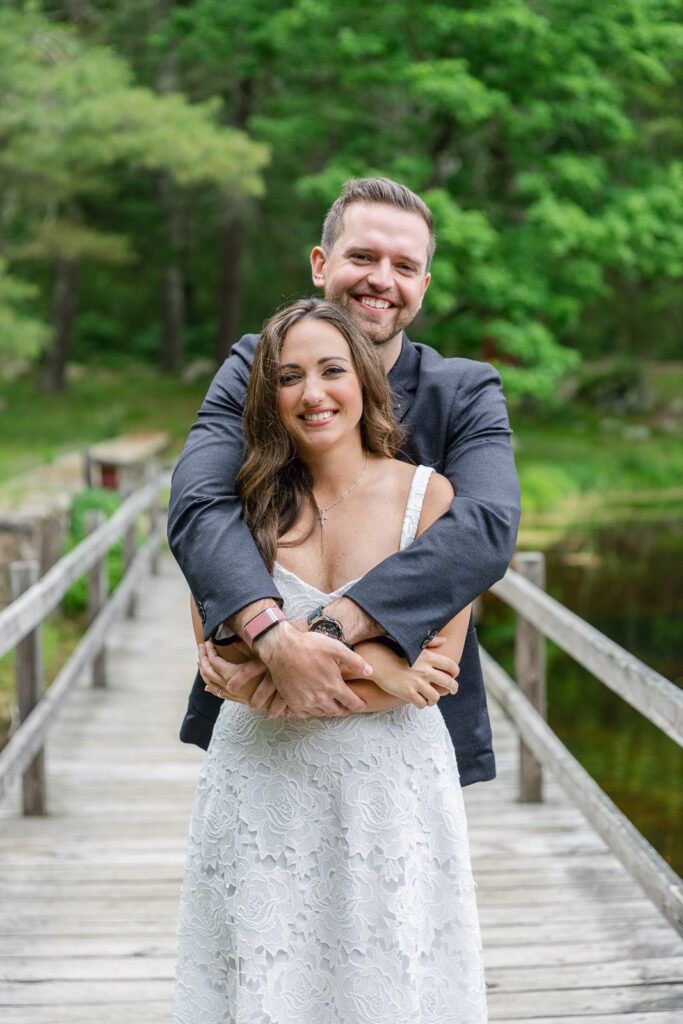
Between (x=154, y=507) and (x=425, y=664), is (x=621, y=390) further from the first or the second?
(x=425, y=664)

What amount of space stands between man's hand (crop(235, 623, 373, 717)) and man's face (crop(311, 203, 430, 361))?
718 millimetres

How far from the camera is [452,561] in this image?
1.96 m

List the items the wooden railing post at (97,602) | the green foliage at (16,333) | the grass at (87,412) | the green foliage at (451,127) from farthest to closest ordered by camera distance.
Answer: the grass at (87,412), the green foliage at (451,127), the green foliage at (16,333), the wooden railing post at (97,602)

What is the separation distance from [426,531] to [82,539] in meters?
7.86

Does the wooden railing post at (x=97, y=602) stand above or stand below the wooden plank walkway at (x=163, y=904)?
above

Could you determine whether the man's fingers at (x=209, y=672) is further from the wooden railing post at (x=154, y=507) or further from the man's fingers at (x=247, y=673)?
the wooden railing post at (x=154, y=507)

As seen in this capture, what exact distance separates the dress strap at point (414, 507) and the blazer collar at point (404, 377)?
0.99ft

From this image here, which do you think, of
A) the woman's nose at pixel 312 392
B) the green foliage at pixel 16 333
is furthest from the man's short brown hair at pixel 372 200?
the green foliage at pixel 16 333

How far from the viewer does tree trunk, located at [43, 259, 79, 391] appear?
25047 millimetres

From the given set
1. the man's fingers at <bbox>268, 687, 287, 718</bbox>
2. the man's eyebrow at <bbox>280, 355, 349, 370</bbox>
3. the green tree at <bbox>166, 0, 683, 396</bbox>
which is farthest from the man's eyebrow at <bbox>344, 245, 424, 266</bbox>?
the green tree at <bbox>166, 0, 683, 396</bbox>

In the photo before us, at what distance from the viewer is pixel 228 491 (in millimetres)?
2129

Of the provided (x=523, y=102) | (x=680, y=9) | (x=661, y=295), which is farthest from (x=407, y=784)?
(x=661, y=295)

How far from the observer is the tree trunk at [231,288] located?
22.5 metres

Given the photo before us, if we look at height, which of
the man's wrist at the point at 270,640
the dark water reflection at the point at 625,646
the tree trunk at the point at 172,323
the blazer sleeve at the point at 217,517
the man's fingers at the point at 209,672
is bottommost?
the dark water reflection at the point at 625,646
